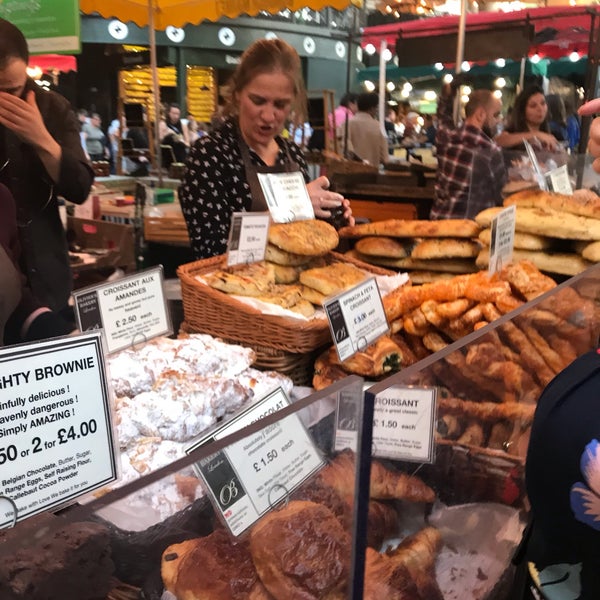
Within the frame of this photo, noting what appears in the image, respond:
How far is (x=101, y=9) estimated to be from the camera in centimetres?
450

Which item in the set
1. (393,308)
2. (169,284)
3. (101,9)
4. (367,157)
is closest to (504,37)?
(367,157)

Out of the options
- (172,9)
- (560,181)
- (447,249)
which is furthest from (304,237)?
(172,9)

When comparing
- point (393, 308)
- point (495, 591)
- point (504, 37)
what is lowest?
point (495, 591)

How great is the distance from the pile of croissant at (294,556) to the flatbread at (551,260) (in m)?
1.18

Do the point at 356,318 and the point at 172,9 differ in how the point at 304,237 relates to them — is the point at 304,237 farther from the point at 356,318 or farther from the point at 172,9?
the point at 172,9

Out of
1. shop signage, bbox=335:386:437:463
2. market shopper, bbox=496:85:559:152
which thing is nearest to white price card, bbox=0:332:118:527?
shop signage, bbox=335:386:437:463

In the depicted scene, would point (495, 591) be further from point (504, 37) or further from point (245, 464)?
point (504, 37)

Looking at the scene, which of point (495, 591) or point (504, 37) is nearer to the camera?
point (495, 591)

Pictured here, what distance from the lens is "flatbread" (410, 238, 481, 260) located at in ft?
6.70

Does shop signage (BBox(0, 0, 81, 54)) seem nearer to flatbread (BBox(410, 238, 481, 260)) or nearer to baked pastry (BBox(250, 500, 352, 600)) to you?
flatbread (BBox(410, 238, 481, 260))

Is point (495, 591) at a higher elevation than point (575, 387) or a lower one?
lower

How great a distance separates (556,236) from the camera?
1.98 metres

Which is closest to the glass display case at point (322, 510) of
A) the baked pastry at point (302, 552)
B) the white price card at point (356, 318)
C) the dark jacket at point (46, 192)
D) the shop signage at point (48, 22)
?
the baked pastry at point (302, 552)

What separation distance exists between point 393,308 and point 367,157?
262 inches
